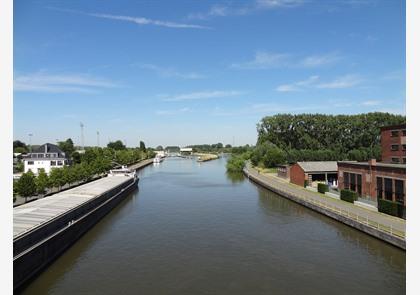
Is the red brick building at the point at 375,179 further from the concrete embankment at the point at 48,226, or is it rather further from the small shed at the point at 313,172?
the concrete embankment at the point at 48,226

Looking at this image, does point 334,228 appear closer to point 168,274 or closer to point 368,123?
point 168,274

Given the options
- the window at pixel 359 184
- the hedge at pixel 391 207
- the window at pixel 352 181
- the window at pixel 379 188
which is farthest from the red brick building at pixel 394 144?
the hedge at pixel 391 207

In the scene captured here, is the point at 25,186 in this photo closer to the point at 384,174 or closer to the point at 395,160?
the point at 384,174

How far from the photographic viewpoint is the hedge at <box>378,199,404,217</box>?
Result: 31.7 metres

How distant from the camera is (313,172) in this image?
60812mm

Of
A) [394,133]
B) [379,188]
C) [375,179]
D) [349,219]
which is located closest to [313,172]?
[394,133]

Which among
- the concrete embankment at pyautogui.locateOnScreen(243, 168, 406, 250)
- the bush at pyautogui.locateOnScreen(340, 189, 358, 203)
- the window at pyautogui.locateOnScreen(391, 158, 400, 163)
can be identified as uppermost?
the window at pyautogui.locateOnScreen(391, 158, 400, 163)

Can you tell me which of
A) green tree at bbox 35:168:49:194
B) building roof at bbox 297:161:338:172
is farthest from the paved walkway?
green tree at bbox 35:168:49:194

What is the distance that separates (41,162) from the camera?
85.0m

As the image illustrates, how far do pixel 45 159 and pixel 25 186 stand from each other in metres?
48.4

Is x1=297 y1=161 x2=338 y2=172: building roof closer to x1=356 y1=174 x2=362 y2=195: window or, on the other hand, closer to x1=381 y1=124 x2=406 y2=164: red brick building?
x1=381 y1=124 x2=406 y2=164: red brick building

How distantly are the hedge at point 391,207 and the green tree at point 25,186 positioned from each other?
40643mm

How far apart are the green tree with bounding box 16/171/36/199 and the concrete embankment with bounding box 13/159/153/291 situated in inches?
180

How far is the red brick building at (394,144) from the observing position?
48.7 metres
